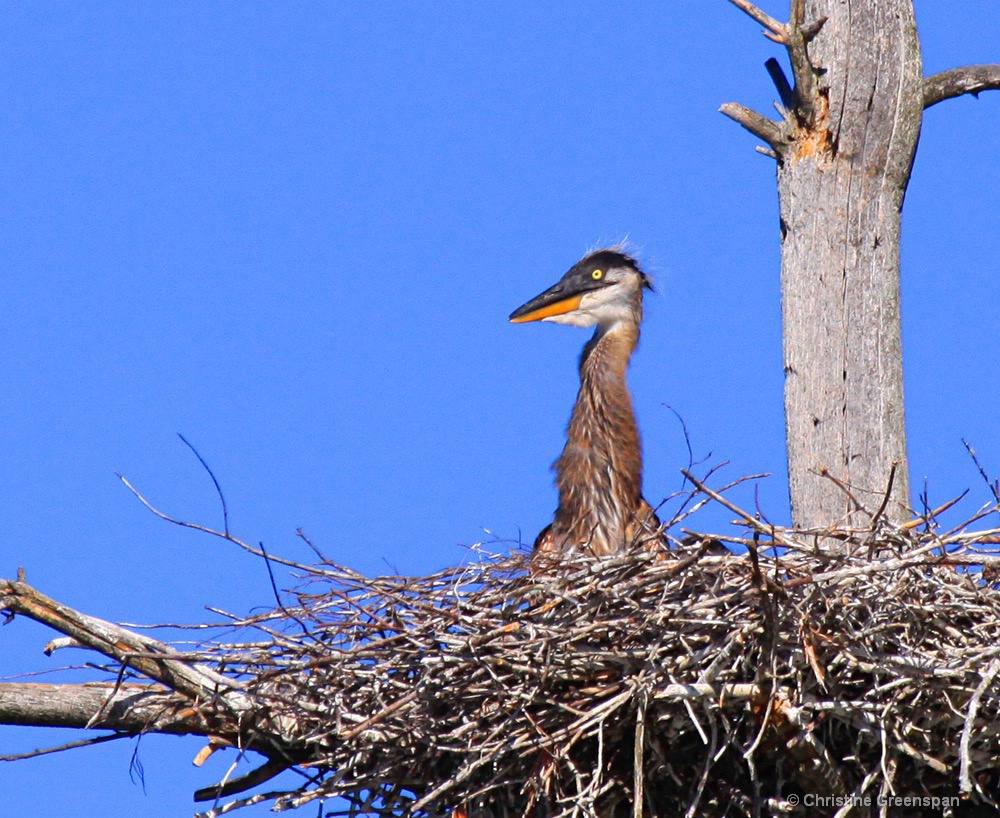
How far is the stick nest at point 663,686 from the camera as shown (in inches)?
171

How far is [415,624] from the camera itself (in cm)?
484

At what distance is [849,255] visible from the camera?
230 inches

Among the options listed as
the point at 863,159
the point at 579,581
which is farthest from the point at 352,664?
the point at 863,159

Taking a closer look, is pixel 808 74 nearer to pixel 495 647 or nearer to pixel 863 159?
pixel 863 159

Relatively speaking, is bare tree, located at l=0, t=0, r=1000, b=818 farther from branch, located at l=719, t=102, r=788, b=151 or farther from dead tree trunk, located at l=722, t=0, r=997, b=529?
branch, located at l=719, t=102, r=788, b=151

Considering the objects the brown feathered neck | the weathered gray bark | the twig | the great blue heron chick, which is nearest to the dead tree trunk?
the weathered gray bark

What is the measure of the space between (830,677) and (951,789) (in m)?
0.67

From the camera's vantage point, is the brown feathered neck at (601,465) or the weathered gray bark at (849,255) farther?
the brown feathered neck at (601,465)

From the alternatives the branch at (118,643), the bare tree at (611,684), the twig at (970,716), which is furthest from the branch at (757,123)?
the branch at (118,643)

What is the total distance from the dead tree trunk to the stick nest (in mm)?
995

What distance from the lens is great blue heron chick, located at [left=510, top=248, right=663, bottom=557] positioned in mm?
6949

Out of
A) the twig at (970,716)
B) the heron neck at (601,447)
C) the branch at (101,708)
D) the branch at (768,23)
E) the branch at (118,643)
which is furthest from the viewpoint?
the heron neck at (601,447)

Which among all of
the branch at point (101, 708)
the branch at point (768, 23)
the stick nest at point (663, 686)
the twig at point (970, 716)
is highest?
the branch at point (768, 23)

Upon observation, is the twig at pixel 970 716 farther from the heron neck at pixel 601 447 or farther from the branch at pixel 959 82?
the heron neck at pixel 601 447
